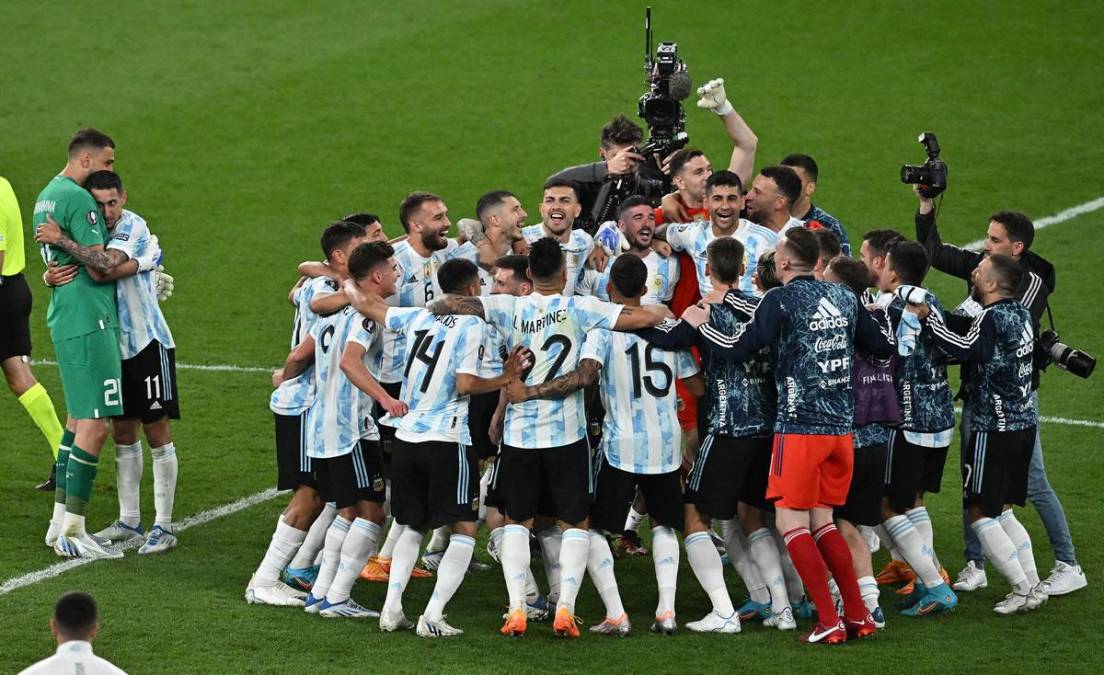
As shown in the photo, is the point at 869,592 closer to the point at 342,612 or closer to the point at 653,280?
the point at 653,280

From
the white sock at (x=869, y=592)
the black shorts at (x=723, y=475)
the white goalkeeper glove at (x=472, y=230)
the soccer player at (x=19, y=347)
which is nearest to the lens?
the black shorts at (x=723, y=475)

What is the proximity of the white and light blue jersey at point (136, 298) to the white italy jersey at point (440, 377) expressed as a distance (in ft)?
7.42

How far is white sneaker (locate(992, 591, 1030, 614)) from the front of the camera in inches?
351

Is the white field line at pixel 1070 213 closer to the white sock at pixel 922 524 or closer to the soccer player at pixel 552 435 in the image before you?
the white sock at pixel 922 524

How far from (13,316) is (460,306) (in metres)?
4.09

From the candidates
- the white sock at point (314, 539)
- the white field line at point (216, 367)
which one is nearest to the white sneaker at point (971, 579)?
the white sock at point (314, 539)

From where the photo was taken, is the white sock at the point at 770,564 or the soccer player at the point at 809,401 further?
the white sock at the point at 770,564

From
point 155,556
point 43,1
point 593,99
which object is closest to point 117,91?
point 43,1

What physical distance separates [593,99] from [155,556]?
41.3 ft

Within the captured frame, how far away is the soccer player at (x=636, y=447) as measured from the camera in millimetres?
8398

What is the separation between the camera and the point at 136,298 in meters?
9.92

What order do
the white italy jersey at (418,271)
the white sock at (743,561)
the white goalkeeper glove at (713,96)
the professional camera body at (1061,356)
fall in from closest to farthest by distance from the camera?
the white sock at (743,561) → the professional camera body at (1061,356) → the white italy jersey at (418,271) → the white goalkeeper glove at (713,96)

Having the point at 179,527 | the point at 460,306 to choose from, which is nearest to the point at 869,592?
the point at 460,306

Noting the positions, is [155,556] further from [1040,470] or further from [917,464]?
[1040,470]
